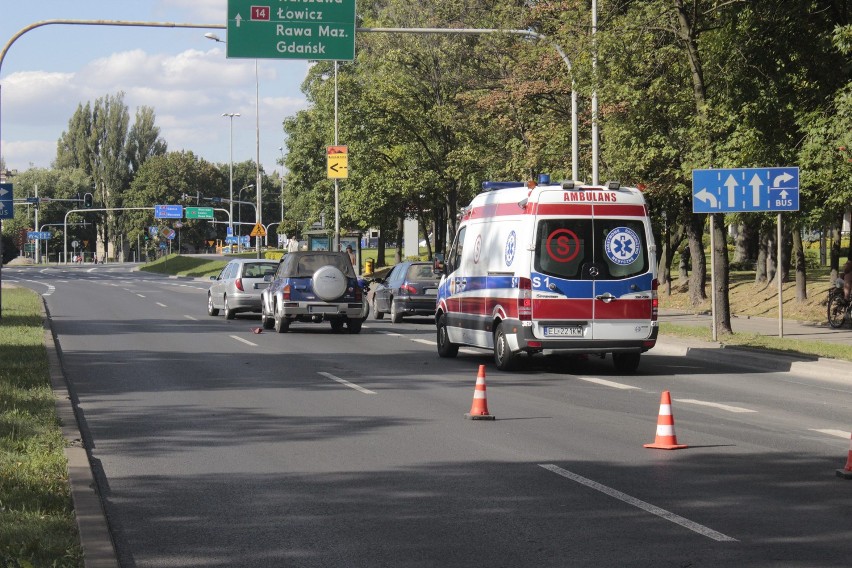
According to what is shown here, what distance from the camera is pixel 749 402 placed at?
14.3 metres

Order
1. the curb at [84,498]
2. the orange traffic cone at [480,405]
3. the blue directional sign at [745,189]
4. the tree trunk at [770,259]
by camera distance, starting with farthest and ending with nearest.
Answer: the tree trunk at [770,259]
the blue directional sign at [745,189]
the orange traffic cone at [480,405]
the curb at [84,498]

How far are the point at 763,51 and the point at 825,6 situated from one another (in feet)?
5.35

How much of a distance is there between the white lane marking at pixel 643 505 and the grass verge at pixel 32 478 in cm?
355

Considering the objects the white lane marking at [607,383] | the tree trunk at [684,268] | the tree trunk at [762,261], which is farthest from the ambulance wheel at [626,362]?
the tree trunk at [684,268]

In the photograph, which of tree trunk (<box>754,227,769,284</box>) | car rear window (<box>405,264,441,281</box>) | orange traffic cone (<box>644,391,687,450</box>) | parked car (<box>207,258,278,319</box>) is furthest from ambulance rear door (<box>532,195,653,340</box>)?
tree trunk (<box>754,227,769,284</box>)

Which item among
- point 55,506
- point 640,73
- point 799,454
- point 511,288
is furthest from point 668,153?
point 55,506

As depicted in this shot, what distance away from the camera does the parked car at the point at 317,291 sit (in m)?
26.0

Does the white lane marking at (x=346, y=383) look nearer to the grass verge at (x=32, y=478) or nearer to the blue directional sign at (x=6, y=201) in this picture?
the grass verge at (x=32, y=478)

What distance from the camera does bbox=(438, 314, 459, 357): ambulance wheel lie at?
20391 mm

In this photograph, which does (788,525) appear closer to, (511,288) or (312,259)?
(511,288)

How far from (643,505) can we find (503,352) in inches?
395

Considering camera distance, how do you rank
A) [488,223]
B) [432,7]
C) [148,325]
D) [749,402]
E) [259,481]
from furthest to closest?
[432,7] < [148,325] < [488,223] < [749,402] < [259,481]

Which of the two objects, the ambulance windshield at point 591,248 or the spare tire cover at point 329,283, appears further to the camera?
the spare tire cover at point 329,283

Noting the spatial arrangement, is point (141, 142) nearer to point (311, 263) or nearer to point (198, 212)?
point (198, 212)
